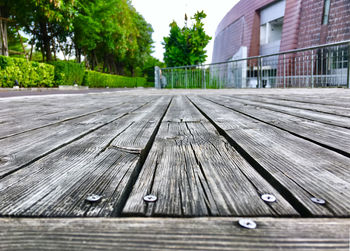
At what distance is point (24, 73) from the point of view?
436 inches

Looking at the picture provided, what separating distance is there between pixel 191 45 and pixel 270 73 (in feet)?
46.8

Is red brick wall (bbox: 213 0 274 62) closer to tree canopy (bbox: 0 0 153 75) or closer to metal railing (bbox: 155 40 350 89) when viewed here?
tree canopy (bbox: 0 0 153 75)

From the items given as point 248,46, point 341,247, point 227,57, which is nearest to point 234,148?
point 341,247

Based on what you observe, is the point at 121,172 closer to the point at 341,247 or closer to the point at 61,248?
the point at 61,248

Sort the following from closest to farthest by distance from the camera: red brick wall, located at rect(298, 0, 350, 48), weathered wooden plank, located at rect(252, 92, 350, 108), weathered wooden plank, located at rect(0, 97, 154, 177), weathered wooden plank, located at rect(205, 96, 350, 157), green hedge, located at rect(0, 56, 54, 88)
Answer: weathered wooden plank, located at rect(0, 97, 154, 177), weathered wooden plank, located at rect(205, 96, 350, 157), weathered wooden plank, located at rect(252, 92, 350, 108), green hedge, located at rect(0, 56, 54, 88), red brick wall, located at rect(298, 0, 350, 48)

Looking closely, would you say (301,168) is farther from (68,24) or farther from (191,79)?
(68,24)

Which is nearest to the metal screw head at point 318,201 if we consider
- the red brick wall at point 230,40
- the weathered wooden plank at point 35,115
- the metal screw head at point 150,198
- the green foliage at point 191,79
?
the metal screw head at point 150,198

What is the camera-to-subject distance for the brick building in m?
17.6

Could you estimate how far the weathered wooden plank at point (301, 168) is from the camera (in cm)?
57

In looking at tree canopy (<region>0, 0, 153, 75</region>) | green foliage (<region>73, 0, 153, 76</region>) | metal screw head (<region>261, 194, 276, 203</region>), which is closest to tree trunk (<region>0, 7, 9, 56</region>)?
tree canopy (<region>0, 0, 153, 75</region>)

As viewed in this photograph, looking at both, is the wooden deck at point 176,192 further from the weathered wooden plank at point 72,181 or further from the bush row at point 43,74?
the bush row at point 43,74

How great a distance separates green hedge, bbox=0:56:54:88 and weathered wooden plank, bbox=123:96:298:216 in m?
11.2

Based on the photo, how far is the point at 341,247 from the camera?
16.4 inches

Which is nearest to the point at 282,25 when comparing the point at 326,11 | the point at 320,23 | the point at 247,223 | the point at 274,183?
the point at 320,23
